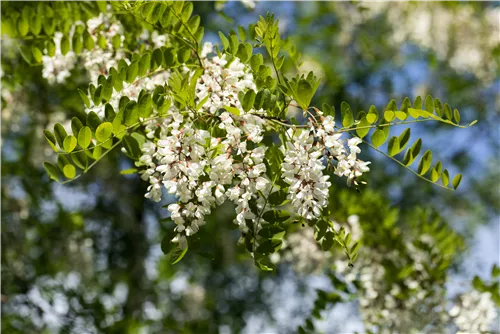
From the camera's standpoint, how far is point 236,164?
3.51 ft

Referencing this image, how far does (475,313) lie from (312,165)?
1378 millimetres

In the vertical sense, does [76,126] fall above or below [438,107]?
below

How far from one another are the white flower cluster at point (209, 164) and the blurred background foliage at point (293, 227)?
377mm

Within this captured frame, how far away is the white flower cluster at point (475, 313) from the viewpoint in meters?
2.06

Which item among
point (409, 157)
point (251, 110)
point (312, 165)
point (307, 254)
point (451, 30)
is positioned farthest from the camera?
point (451, 30)

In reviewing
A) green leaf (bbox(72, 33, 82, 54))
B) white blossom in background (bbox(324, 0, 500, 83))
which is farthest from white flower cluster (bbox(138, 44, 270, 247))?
white blossom in background (bbox(324, 0, 500, 83))

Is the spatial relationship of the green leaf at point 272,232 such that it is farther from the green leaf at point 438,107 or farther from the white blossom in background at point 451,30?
the white blossom in background at point 451,30

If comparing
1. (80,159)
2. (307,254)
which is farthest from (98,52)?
(307,254)

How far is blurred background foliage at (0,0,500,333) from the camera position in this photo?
86.1 inches

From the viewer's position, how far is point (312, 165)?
3.35ft

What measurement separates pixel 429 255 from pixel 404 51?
4.61m

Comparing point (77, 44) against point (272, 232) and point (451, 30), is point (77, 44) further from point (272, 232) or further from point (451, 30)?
point (451, 30)

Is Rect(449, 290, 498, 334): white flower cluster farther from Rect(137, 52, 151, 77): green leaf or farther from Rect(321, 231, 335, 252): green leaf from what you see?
Rect(137, 52, 151, 77): green leaf

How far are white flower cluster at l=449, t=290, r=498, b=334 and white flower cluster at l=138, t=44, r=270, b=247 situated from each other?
1.29m
